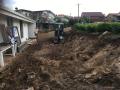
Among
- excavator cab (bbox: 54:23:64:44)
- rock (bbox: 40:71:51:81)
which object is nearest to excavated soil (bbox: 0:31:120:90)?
rock (bbox: 40:71:51:81)

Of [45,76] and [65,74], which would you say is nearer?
[45,76]

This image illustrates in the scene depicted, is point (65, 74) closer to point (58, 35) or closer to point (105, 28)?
point (105, 28)

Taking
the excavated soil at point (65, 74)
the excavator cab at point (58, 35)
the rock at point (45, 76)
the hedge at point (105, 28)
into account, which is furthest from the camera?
the excavator cab at point (58, 35)

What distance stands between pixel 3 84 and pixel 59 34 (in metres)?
13.8

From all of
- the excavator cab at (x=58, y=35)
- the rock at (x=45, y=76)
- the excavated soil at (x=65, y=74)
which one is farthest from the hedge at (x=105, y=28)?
the rock at (x=45, y=76)

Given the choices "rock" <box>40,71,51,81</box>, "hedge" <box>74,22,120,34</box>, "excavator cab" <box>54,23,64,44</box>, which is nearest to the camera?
"rock" <box>40,71,51,81</box>

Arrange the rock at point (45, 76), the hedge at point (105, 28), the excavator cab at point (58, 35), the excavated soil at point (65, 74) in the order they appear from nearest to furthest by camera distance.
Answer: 1. the excavated soil at point (65, 74)
2. the rock at point (45, 76)
3. the hedge at point (105, 28)
4. the excavator cab at point (58, 35)

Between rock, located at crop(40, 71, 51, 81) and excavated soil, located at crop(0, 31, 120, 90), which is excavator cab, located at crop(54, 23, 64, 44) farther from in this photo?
rock, located at crop(40, 71, 51, 81)

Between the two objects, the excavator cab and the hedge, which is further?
the excavator cab

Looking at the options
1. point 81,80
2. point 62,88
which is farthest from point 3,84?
point 81,80

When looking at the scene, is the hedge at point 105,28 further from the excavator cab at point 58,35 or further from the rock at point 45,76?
the rock at point 45,76

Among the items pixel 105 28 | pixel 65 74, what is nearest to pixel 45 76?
pixel 65 74

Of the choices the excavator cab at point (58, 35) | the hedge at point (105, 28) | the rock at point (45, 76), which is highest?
the hedge at point (105, 28)

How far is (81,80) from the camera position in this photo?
8.99 metres
